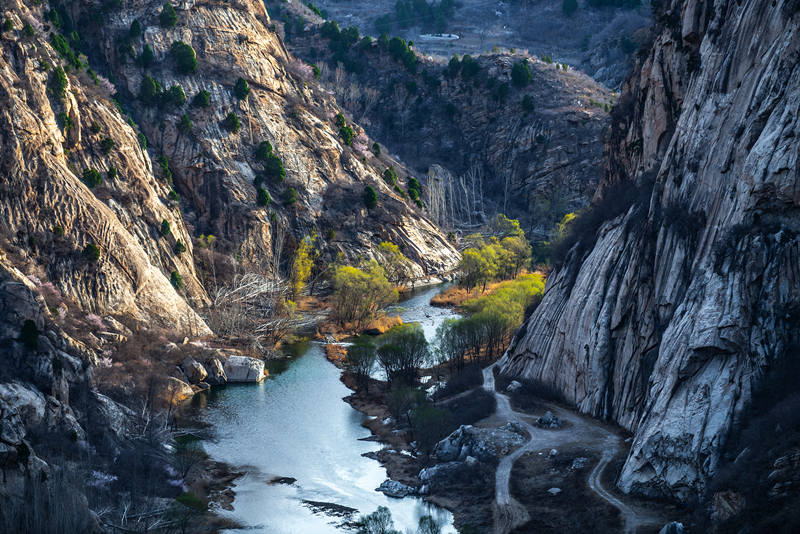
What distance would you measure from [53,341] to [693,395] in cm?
2953

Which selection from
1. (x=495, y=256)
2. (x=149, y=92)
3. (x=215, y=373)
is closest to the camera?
(x=215, y=373)

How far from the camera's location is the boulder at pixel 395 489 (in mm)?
36281

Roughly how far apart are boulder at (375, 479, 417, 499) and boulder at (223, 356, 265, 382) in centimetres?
2092

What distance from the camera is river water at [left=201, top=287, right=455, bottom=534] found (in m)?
34.3

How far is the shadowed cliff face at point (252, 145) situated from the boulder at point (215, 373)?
87.4 feet

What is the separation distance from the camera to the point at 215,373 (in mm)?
54875

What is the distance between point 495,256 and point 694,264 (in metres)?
58.3

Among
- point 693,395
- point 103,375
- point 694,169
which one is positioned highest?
point 694,169

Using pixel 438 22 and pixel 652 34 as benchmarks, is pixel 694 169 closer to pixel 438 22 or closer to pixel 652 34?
pixel 652 34

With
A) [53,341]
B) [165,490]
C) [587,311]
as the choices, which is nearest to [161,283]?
[53,341]

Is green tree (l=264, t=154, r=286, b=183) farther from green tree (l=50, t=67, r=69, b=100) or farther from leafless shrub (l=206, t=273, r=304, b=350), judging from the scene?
green tree (l=50, t=67, r=69, b=100)

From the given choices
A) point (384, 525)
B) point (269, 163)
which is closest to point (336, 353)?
A: point (269, 163)

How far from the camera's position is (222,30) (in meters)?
96.9

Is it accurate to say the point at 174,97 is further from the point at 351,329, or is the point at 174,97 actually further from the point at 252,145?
the point at 351,329
